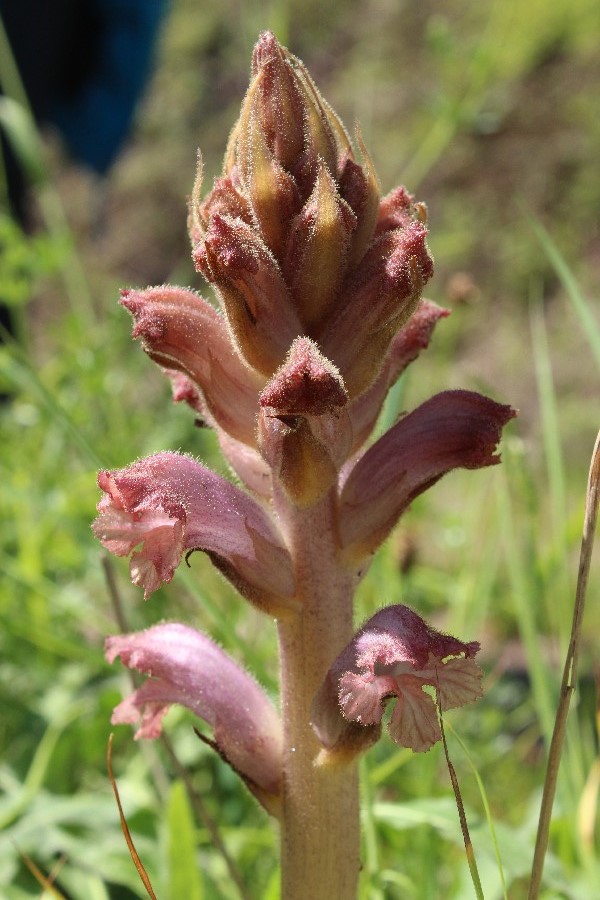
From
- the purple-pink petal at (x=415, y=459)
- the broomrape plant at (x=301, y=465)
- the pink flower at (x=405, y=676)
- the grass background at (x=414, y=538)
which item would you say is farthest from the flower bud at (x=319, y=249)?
the grass background at (x=414, y=538)

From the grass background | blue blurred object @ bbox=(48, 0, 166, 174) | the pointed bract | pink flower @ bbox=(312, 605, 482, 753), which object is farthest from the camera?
blue blurred object @ bbox=(48, 0, 166, 174)

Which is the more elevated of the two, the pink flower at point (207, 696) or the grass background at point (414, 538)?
the grass background at point (414, 538)

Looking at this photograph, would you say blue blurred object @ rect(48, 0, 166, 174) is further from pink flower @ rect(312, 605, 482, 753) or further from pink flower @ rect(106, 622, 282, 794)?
pink flower @ rect(312, 605, 482, 753)

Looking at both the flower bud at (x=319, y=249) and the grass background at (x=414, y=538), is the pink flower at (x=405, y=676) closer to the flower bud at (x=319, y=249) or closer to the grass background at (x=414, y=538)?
the grass background at (x=414, y=538)

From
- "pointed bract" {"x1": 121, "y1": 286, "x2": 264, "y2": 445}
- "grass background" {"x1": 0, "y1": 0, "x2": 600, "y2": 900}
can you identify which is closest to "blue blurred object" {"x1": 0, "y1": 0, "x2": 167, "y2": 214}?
"grass background" {"x1": 0, "y1": 0, "x2": 600, "y2": 900}

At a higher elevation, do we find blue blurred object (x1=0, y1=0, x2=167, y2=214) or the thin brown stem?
blue blurred object (x1=0, y1=0, x2=167, y2=214)

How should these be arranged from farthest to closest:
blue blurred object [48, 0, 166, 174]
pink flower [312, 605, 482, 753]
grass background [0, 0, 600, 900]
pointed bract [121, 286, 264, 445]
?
blue blurred object [48, 0, 166, 174] < grass background [0, 0, 600, 900] < pointed bract [121, 286, 264, 445] < pink flower [312, 605, 482, 753]

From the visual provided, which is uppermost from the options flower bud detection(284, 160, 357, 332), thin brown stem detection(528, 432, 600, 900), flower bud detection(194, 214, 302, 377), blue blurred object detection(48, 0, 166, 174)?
blue blurred object detection(48, 0, 166, 174)

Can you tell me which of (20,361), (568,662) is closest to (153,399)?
(20,361)

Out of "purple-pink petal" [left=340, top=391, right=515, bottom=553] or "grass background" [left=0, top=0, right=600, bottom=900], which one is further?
"grass background" [left=0, top=0, right=600, bottom=900]

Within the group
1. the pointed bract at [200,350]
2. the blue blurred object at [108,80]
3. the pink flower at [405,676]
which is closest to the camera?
the pink flower at [405,676]
